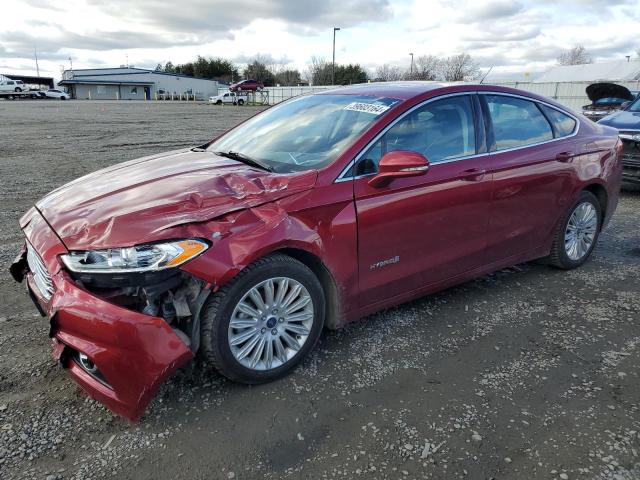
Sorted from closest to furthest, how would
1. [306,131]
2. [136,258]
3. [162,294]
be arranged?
[136,258] → [162,294] → [306,131]

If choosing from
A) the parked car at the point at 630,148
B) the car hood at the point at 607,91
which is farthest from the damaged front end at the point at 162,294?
the car hood at the point at 607,91

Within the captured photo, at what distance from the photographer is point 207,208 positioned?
2.66 metres

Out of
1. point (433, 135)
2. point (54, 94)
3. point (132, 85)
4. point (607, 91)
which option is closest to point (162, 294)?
point (433, 135)

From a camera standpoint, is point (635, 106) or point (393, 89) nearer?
point (393, 89)

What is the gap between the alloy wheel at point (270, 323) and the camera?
275cm

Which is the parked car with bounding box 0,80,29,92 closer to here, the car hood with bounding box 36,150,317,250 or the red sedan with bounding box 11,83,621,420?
the red sedan with bounding box 11,83,621,420

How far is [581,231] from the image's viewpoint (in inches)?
185

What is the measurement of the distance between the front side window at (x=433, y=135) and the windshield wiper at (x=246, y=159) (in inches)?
24.3

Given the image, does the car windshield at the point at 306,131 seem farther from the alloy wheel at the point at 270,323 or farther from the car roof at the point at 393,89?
the alloy wheel at the point at 270,323

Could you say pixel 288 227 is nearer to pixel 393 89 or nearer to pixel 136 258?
pixel 136 258

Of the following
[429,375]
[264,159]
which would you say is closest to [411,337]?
[429,375]

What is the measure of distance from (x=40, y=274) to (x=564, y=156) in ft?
13.4

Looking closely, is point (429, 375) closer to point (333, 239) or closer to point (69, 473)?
point (333, 239)

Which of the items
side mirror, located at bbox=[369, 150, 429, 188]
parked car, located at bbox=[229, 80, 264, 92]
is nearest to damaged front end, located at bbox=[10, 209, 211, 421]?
side mirror, located at bbox=[369, 150, 429, 188]
